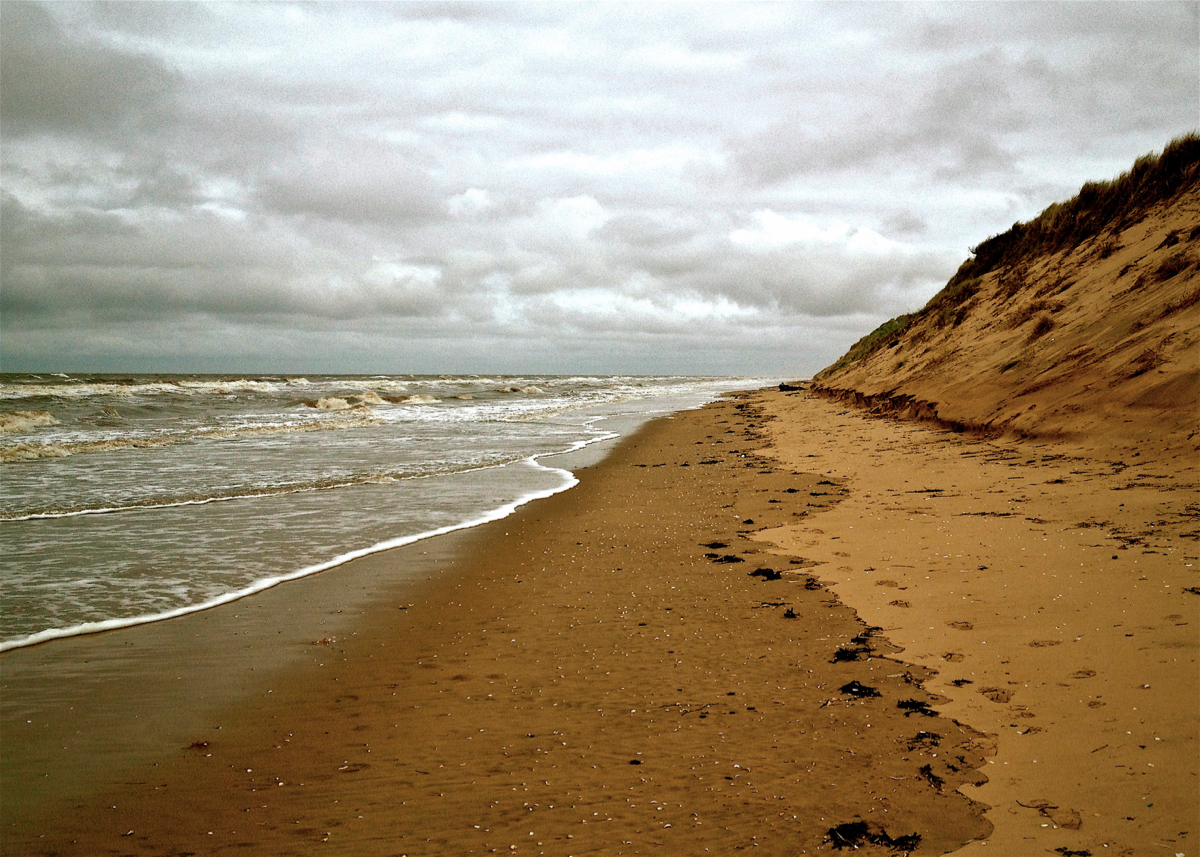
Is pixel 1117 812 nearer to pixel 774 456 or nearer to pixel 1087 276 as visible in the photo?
pixel 774 456

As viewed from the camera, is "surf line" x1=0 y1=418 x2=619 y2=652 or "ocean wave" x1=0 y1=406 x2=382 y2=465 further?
"ocean wave" x1=0 y1=406 x2=382 y2=465

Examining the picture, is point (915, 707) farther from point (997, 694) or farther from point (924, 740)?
point (997, 694)

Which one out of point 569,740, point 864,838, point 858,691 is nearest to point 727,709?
point 858,691

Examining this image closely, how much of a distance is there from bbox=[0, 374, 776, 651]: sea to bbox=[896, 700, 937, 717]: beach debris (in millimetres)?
6968

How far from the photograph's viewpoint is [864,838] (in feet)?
11.4

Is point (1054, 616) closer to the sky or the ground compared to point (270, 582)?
closer to the sky

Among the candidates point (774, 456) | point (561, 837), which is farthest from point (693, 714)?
point (774, 456)

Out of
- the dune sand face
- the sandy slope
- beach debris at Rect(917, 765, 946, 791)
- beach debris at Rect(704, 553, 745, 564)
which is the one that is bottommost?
beach debris at Rect(917, 765, 946, 791)

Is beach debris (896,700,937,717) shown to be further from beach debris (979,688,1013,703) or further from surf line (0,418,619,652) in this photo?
surf line (0,418,619,652)

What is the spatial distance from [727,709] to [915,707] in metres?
1.27

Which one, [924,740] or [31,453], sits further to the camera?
[31,453]

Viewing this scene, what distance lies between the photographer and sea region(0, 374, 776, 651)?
→ 26.6 ft

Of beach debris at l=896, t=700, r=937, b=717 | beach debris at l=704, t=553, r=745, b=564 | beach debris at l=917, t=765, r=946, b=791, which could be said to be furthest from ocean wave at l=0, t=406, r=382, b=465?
beach debris at l=917, t=765, r=946, b=791

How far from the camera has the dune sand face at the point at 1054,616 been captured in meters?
3.55
